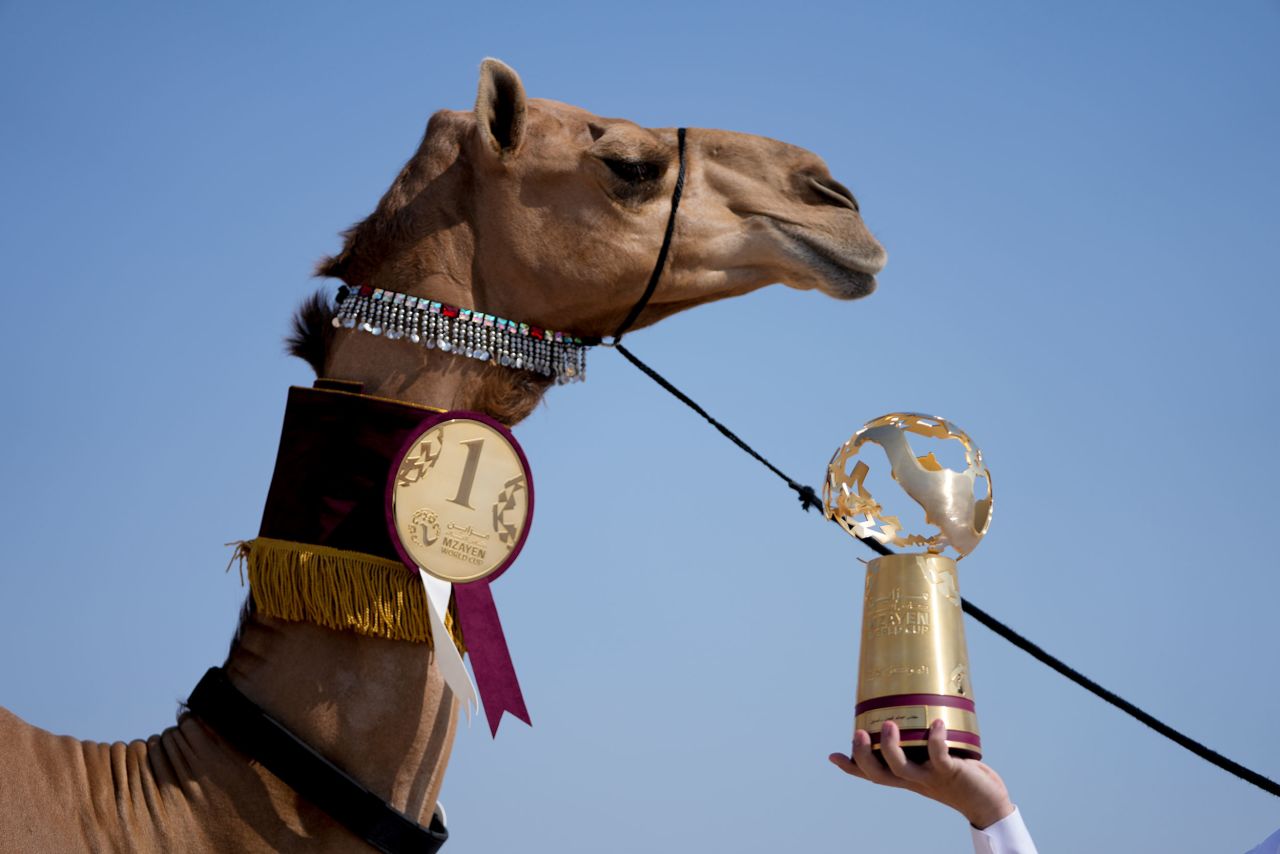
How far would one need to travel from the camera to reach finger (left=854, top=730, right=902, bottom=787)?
2461 millimetres

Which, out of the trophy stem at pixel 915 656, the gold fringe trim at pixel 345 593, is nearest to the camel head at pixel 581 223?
the gold fringe trim at pixel 345 593

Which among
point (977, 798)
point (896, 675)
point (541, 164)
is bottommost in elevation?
point (977, 798)

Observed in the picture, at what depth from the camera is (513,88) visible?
4.14 m

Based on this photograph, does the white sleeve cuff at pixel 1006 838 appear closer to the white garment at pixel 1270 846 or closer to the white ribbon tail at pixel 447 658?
the white garment at pixel 1270 846

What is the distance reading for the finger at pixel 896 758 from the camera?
2412 millimetres

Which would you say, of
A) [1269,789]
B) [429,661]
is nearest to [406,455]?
[429,661]

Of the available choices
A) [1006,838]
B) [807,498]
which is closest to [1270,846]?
[1006,838]

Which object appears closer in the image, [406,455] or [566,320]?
[406,455]

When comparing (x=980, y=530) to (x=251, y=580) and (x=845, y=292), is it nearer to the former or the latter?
(x=845, y=292)

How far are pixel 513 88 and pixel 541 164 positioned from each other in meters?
0.24

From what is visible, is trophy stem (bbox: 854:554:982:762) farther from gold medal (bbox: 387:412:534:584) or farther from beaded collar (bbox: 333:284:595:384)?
beaded collar (bbox: 333:284:595:384)

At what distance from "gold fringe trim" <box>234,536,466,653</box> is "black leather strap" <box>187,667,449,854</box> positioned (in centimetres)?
30

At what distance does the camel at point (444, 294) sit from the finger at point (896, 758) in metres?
1.62

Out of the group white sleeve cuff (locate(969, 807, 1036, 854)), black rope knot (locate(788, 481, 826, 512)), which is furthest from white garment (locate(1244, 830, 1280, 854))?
black rope knot (locate(788, 481, 826, 512))
